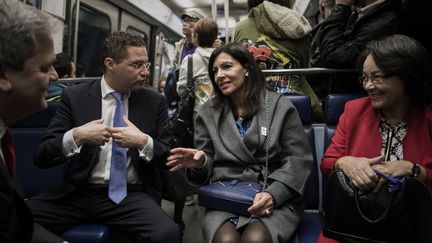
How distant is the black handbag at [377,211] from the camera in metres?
1.50

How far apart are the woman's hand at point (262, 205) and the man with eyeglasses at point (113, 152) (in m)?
0.46

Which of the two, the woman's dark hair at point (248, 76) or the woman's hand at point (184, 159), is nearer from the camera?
the woman's hand at point (184, 159)

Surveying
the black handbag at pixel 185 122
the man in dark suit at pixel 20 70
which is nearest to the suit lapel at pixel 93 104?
the black handbag at pixel 185 122

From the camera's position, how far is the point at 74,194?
7.00 feet

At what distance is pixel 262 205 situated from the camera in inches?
73.9

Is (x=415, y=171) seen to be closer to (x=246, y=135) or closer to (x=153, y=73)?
(x=246, y=135)

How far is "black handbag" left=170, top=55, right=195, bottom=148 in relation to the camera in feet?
10.2

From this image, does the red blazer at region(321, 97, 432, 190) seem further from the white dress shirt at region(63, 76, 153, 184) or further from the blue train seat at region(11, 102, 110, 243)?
the blue train seat at region(11, 102, 110, 243)

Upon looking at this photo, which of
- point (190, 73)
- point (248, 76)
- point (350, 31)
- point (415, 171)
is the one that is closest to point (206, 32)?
point (190, 73)

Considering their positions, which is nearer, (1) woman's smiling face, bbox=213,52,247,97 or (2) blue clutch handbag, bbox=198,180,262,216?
(2) blue clutch handbag, bbox=198,180,262,216

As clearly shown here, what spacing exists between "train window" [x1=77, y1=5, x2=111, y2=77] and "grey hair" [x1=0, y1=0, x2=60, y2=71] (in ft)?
14.7

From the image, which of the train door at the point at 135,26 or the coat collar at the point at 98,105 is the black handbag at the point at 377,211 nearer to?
the coat collar at the point at 98,105

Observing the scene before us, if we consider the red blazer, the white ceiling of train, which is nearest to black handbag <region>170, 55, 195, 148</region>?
the red blazer

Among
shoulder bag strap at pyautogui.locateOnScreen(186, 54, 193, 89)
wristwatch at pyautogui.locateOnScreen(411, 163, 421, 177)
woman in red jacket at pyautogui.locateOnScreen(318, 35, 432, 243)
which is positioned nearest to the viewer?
wristwatch at pyautogui.locateOnScreen(411, 163, 421, 177)
